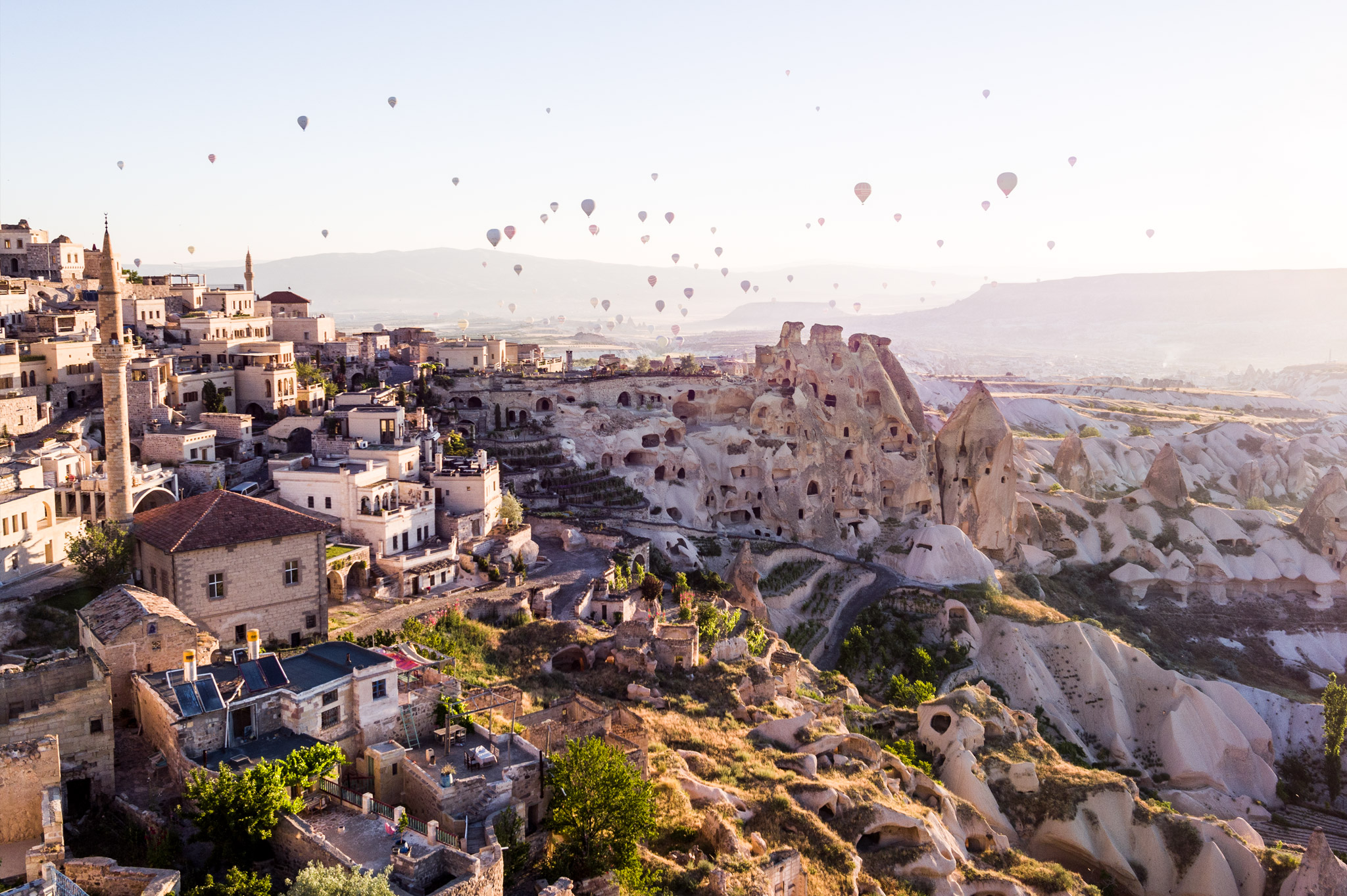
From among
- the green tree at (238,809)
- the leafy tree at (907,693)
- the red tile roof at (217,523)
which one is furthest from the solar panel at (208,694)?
the leafy tree at (907,693)

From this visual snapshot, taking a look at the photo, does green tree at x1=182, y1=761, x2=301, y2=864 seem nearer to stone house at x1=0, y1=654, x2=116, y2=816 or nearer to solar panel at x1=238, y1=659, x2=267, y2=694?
stone house at x1=0, y1=654, x2=116, y2=816

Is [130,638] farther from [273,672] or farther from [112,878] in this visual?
[112,878]

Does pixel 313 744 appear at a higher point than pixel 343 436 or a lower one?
lower

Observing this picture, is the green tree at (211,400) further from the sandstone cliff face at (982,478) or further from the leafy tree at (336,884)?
the sandstone cliff face at (982,478)

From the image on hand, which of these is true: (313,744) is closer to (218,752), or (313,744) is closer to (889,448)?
(218,752)

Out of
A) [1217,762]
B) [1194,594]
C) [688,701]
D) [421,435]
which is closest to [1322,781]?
[1217,762]

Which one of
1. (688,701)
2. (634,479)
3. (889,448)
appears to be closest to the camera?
(688,701)
